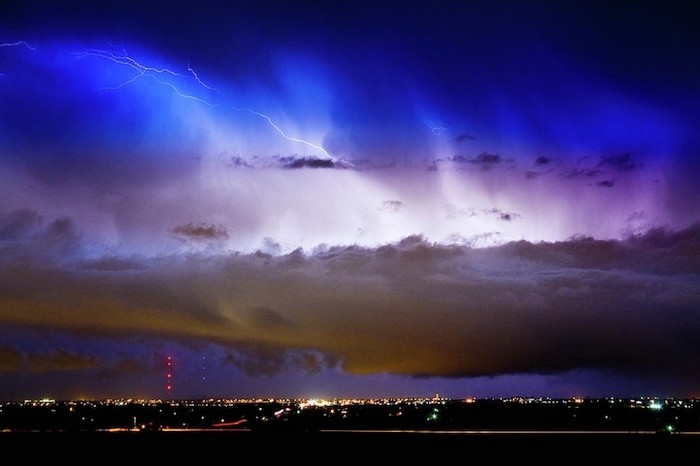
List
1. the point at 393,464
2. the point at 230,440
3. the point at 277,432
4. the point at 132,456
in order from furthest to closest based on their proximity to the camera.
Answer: the point at 277,432 → the point at 230,440 → the point at 132,456 → the point at 393,464

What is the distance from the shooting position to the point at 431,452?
7912 cm

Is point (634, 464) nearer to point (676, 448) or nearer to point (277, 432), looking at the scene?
point (676, 448)

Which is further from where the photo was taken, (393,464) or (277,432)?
(277,432)

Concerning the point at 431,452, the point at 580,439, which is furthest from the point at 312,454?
the point at 580,439

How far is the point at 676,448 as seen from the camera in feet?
280

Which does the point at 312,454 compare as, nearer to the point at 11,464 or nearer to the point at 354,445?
the point at 354,445

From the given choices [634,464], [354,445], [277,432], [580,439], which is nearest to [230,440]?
[354,445]

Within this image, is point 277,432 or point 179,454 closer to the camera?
point 179,454

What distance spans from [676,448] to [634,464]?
2155 cm

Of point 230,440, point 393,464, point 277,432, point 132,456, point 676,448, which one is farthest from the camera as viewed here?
point 277,432

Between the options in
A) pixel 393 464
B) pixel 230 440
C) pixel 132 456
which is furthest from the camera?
pixel 230 440

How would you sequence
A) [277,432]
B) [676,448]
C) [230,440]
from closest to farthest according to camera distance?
1. [676,448]
2. [230,440]
3. [277,432]

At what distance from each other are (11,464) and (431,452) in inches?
1601

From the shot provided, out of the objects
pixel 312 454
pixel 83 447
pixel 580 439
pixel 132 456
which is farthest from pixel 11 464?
pixel 580 439
